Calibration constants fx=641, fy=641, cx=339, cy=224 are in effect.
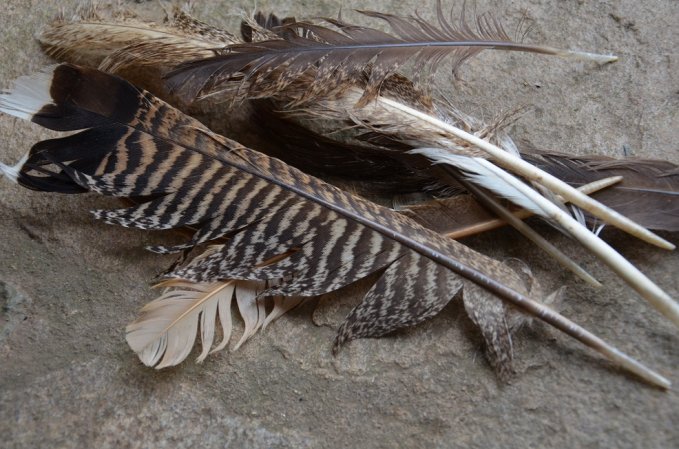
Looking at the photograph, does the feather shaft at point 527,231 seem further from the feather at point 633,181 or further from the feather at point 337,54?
the feather at point 337,54

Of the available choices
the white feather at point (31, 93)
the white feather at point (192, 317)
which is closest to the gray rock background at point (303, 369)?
the white feather at point (192, 317)

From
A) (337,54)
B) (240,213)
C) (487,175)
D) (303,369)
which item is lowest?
(303,369)

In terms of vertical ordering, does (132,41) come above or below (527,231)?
above

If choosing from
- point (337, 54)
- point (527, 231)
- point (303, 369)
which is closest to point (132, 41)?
point (337, 54)

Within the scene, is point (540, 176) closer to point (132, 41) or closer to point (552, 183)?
point (552, 183)

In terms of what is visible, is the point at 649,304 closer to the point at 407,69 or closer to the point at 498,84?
the point at 498,84

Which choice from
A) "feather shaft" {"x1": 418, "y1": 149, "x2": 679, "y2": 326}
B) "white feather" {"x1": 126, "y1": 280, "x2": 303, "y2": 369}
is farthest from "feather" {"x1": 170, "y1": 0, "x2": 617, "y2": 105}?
"white feather" {"x1": 126, "y1": 280, "x2": 303, "y2": 369}
